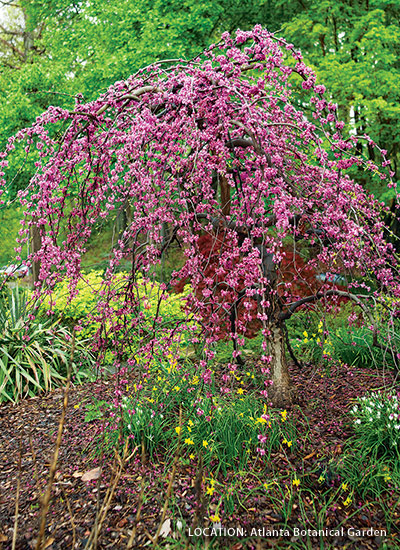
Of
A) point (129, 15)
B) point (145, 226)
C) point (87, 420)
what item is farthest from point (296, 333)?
point (129, 15)

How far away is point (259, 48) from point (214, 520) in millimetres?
2769

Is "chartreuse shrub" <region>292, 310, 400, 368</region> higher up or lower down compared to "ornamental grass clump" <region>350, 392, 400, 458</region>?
lower down

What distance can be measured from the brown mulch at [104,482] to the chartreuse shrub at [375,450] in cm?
12

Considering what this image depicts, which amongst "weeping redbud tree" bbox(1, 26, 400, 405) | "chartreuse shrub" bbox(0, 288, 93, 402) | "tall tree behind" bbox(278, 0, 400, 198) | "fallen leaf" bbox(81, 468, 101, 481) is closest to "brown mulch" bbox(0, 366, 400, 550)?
"fallen leaf" bbox(81, 468, 101, 481)

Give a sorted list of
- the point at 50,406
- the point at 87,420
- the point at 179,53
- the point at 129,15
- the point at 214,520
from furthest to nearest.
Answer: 1. the point at 129,15
2. the point at 179,53
3. the point at 50,406
4. the point at 87,420
5. the point at 214,520

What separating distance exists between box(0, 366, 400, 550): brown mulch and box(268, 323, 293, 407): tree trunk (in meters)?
0.18

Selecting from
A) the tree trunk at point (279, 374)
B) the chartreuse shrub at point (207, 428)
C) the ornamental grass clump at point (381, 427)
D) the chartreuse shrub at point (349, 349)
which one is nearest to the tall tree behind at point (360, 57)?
the chartreuse shrub at point (349, 349)

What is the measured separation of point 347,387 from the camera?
143 inches

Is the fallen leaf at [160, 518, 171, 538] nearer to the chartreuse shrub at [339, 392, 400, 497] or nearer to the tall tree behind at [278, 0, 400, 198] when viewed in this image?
the chartreuse shrub at [339, 392, 400, 497]

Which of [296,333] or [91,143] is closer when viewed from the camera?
[91,143]

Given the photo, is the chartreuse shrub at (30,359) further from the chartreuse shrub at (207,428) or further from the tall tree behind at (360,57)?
the tall tree behind at (360,57)

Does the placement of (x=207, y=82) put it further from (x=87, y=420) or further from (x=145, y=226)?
(x=87, y=420)

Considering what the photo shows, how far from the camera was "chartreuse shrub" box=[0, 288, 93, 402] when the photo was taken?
4.66 metres

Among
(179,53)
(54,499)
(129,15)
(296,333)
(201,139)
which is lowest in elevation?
(296,333)
